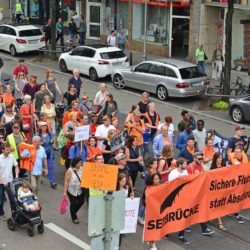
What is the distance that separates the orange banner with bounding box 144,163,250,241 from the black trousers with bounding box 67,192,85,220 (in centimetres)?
161

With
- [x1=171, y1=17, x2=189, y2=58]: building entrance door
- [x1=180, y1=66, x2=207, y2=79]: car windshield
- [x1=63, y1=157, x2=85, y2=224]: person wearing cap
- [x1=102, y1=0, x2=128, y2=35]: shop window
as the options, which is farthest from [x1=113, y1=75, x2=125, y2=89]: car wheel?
[x1=63, y1=157, x2=85, y2=224]: person wearing cap

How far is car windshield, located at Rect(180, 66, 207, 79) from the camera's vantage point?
23.6 m

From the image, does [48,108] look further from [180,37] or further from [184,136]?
[180,37]

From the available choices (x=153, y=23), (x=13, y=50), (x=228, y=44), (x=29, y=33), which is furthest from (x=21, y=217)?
(x=153, y=23)

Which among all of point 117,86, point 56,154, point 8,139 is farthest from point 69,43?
point 8,139

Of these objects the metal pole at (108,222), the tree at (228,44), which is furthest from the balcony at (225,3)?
the metal pole at (108,222)

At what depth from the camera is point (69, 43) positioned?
114ft

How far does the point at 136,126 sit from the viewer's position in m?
15.7

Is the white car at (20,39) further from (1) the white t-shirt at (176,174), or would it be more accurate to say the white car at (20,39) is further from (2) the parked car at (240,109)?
(1) the white t-shirt at (176,174)

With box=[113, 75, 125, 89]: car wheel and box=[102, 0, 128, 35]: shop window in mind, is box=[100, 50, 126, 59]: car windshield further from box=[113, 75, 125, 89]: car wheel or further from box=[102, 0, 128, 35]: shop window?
box=[102, 0, 128, 35]: shop window

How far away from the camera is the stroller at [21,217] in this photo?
12.0 meters

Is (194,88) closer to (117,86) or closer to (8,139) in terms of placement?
(117,86)

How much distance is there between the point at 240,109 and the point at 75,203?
9.95 m

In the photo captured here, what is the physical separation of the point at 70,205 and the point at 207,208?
2.66 meters
